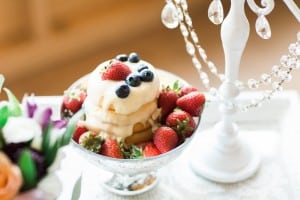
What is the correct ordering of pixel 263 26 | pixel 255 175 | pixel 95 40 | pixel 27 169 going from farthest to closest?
pixel 95 40 < pixel 255 175 < pixel 263 26 < pixel 27 169

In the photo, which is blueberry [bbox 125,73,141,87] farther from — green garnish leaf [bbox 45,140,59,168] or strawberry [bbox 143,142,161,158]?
green garnish leaf [bbox 45,140,59,168]

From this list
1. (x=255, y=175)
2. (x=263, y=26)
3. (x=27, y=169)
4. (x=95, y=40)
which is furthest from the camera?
(x=95, y=40)

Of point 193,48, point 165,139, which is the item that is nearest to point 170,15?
point 193,48

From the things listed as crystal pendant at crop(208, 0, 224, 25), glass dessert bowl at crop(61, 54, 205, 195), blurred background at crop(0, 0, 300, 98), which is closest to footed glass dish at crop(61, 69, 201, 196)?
glass dessert bowl at crop(61, 54, 205, 195)

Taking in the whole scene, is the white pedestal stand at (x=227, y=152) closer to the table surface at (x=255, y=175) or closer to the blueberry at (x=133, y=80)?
the table surface at (x=255, y=175)

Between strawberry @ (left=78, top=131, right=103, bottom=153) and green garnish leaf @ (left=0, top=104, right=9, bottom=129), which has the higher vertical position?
green garnish leaf @ (left=0, top=104, right=9, bottom=129)

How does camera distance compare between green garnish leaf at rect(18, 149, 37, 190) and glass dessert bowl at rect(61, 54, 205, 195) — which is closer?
green garnish leaf at rect(18, 149, 37, 190)

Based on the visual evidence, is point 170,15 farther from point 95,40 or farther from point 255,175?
point 95,40
